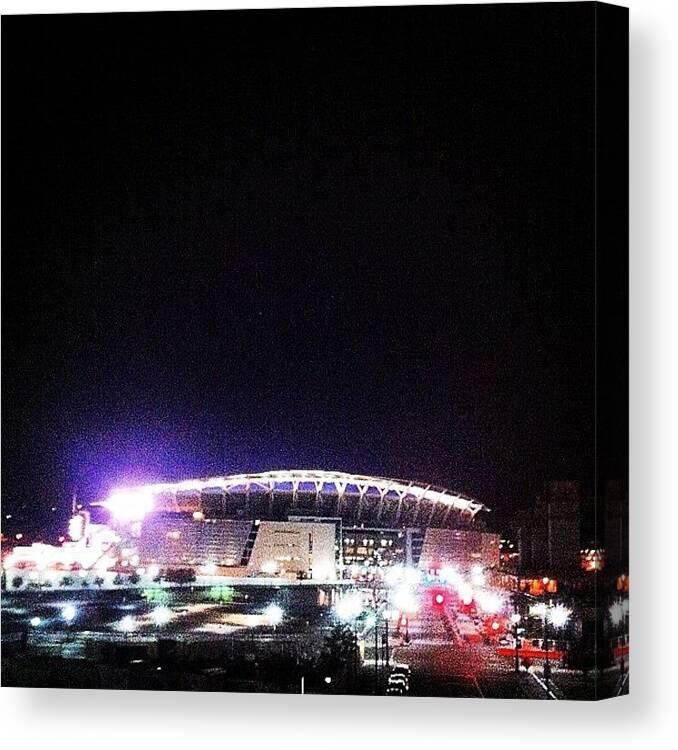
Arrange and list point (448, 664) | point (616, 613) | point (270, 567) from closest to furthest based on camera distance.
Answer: point (616, 613) → point (448, 664) → point (270, 567)

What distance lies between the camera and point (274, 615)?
20.8 feet

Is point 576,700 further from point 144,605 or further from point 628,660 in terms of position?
point 144,605

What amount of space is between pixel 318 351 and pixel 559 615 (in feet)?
Result: 4.26

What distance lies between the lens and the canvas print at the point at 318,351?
620cm

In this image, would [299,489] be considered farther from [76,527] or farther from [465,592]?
[76,527]

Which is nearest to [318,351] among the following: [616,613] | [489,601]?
[489,601]

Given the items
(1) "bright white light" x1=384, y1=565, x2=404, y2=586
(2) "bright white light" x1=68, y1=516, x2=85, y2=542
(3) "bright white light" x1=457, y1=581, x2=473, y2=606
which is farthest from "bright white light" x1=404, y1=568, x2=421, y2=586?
(2) "bright white light" x1=68, y1=516, x2=85, y2=542

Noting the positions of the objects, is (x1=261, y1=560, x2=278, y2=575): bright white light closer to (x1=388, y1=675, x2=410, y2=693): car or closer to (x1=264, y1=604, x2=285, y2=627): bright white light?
(x1=264, y1=604, x2=285, y2=627): bright white light

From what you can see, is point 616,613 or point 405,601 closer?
point 616,613

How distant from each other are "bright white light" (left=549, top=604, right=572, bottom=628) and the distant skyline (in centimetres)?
41

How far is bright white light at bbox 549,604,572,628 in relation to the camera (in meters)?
6.16

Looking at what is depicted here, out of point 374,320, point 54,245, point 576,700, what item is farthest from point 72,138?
point 576,700

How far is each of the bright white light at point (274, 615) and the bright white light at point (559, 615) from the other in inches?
38.6

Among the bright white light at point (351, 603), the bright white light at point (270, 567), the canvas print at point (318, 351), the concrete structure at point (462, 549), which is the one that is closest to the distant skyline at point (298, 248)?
the canvas print at point (318, 351)
